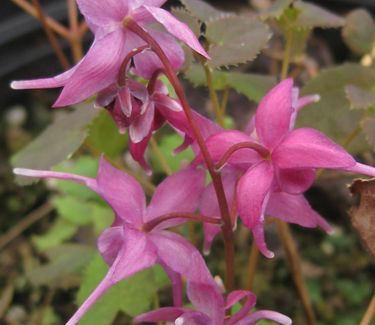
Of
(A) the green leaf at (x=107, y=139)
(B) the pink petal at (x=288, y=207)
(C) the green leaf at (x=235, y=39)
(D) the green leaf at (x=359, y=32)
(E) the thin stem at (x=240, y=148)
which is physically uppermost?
(E) the thin stem at (x=240, y=148)

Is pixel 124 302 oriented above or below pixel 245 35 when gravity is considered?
below

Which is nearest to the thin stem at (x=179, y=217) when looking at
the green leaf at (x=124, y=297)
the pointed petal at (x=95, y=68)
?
the pointed petal at (x=95, y=68)

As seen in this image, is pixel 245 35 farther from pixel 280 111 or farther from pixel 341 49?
pixel 341 49

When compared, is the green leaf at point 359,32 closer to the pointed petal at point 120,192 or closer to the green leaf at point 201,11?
the green leaf at point 201,11

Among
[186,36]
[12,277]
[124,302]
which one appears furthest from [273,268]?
[186,36]

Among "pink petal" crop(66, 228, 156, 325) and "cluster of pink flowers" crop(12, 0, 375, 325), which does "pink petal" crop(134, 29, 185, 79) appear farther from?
"pink petal" crop(66, 228, 156, 325)
